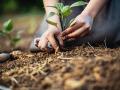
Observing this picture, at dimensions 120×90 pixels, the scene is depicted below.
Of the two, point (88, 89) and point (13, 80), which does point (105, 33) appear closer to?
point (13, 80)

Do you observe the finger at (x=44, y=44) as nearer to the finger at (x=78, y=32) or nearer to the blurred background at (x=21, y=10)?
the finger at (x=78, y=32)

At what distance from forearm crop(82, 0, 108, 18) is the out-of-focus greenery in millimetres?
4236

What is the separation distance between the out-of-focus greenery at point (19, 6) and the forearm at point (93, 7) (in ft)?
13.9

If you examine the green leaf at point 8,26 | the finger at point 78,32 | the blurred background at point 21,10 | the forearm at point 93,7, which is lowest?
the blurred background at point 21,10

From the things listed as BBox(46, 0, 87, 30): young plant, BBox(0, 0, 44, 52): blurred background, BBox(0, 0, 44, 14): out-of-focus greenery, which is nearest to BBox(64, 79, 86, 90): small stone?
BBox(46, 0, 87, 30): young plant

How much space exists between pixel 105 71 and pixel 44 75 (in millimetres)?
351

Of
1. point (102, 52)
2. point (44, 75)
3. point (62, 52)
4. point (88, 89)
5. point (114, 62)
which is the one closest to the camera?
point (88, 89)

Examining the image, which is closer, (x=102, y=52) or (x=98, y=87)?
(x=98, y=87)

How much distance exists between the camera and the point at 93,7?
9.21 ft

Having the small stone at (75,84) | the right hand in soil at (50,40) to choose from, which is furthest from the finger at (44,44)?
the small stone at (75,84)

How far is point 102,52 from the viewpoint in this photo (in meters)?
2.49

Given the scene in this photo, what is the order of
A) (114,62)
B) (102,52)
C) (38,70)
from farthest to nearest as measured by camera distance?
(102,52)
(38,70)
(114,62)

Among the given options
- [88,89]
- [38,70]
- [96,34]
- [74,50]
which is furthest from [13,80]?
[96,34]

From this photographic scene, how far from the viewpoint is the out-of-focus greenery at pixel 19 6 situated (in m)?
7.09
